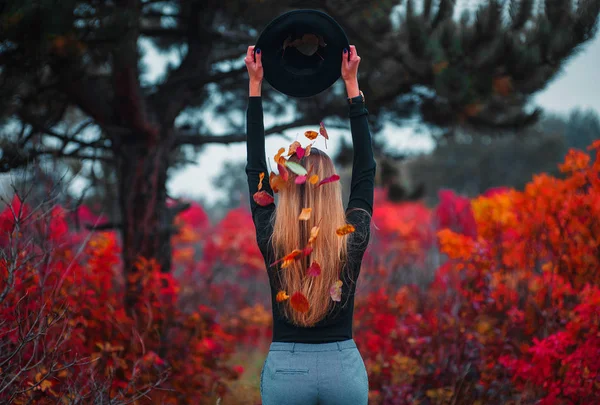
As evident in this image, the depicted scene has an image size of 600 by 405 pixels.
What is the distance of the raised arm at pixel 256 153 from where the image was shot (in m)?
2.39

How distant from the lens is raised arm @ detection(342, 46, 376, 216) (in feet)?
7.89

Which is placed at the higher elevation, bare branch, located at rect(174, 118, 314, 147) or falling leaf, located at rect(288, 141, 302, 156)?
bare branch, located at rect(174, 118, 314, 147)

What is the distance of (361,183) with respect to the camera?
2.43m

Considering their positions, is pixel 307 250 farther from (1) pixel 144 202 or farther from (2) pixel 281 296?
(1) pixel 144 202

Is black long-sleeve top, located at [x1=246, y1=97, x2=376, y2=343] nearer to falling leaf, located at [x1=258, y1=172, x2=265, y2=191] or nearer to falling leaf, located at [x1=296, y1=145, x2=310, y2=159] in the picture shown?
falling leaf, located at [x1=258, y1=172, x2=265, y2=191]

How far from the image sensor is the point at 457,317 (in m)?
5.24

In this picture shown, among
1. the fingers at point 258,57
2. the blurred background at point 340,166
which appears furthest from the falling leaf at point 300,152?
the blurred background at point 340,166

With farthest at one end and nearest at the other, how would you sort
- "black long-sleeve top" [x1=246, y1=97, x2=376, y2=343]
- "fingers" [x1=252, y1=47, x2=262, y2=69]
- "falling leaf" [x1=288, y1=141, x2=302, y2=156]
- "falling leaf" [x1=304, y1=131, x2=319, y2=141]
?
"fingers" [x1=252, y1=47, x2=262, y2=69]
"falling leaf" [x1=304, y1=131, x2=319, y2=141]
"falling leaf" [x1=288, y1=141, x2=302, y2=156]
"black long-sleeve top" [x1=246, y1=97, x2=376, y2=343]

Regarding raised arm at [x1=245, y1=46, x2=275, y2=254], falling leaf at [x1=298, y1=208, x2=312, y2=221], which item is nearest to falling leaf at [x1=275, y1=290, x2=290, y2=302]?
raised arm at [x1=245, y1=46, x2=275, y2=254]

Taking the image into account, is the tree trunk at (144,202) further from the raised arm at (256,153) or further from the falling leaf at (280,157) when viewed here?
the falling leaf at (280,157)

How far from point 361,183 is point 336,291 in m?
0.49

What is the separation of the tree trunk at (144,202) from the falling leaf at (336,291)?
4016mm

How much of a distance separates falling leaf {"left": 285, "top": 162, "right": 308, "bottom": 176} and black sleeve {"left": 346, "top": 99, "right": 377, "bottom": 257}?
292 mm

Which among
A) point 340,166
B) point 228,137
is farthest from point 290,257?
point 340,166
